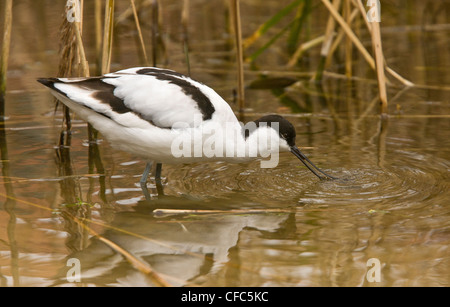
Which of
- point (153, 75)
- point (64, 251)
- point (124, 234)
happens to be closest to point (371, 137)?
point (153, 75)

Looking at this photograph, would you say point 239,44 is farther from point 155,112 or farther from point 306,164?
point 155,112

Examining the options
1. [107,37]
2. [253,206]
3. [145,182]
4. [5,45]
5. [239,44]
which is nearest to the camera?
[253,206]

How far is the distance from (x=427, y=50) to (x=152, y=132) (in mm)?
5646

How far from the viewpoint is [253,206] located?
4531 mm

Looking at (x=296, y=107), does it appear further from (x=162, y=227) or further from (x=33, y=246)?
(x=33, y=246)

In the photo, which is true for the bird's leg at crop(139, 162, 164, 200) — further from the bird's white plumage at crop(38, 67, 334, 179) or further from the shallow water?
the bird's white plumage at crop(38, 67, 334, 179)

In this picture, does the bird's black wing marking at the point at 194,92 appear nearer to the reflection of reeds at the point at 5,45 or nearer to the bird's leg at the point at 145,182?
the bird's leg at the point at 145,182

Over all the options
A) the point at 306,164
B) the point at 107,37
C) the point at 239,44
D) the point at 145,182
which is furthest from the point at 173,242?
the point at 239,44

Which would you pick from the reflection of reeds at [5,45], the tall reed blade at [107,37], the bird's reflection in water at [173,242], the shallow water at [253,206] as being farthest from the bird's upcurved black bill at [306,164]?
the reflection of reeds at [5,45]

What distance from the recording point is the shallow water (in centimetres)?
362

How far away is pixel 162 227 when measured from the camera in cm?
423

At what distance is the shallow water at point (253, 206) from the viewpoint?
3617 millimetres

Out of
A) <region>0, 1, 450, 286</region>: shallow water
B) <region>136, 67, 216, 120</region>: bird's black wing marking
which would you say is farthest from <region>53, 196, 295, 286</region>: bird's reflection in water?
<region>136, 67, 216, 120</region>: bird's black wing marking

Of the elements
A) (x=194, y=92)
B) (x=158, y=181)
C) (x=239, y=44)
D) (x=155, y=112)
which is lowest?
(x=158, y=181)
